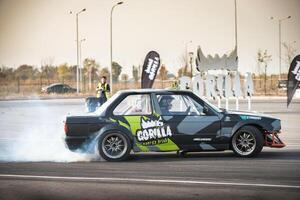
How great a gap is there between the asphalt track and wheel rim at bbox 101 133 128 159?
0.83 feet

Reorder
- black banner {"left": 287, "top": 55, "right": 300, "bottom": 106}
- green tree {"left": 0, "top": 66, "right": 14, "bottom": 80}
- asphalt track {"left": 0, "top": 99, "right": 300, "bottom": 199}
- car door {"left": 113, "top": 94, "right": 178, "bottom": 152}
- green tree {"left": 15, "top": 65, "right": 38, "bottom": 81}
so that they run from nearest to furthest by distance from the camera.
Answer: asphalt track {"left": 0, "top": 99, "right": 300, "bottom": 199}
car door {"left": 113, "top": 94, "right": 178, "bottom": 152}
black banner {"left": 287, "top": 55, "right": 300, "bottom": 106}
green tree {"left": 0, "top": 66, "right": 14, "bottom": 80}
green tree {"left": 15, "top": 65, "right": 38, "bottom": 81}

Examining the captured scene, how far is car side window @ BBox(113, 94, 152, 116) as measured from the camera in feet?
38.1

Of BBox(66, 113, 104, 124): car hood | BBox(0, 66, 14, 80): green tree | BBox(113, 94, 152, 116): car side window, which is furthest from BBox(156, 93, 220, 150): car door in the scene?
BBox(0, 66, 14, 80): green tree

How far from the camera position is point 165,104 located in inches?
464

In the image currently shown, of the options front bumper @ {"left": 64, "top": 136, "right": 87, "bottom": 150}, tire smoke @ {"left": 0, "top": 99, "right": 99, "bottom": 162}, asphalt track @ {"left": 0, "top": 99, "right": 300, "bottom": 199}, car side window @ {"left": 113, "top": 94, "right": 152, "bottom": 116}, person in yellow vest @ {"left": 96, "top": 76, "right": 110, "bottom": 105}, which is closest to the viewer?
asphalt track @ {"left": 0, "top": 99, "right": 300, "bottom": 199}

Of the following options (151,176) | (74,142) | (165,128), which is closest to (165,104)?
(165,128)

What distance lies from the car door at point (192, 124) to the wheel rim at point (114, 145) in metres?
0.94

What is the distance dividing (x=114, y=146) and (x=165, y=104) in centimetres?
130

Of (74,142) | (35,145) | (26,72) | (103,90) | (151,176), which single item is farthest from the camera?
(26,72)

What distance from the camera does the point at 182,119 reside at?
11562 millimetres

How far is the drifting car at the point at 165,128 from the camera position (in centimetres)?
1142

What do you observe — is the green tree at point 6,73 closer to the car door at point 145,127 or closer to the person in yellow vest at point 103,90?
the person in yellow vest at point 103,90

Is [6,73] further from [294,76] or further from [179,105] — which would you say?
[179,105]

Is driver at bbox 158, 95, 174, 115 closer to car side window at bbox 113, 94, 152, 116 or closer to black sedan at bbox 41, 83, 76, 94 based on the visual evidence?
car side window at bbox 113, 94, 152, 116
